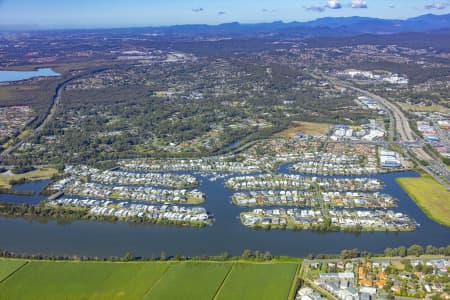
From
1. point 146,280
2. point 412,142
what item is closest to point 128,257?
point 146,280

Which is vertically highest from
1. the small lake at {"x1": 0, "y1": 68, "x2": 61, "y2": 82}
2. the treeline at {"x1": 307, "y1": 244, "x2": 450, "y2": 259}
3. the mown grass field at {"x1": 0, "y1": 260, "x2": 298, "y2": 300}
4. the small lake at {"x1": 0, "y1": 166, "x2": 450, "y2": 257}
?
the small lake at {"x1": 0, "y1": 68, "x2": 61, "y2": 82}

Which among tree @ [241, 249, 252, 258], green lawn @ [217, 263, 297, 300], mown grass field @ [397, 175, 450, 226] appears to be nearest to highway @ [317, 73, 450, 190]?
mown grass field @ [397, 175, 450, 226]

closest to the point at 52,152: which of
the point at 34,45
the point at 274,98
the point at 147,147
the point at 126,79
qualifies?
the point at 147,147

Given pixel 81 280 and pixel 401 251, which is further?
pixel 401 251

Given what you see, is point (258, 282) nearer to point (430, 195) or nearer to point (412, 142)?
point (430, 195)

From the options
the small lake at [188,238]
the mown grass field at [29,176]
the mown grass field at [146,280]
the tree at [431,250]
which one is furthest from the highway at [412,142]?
the mown grass field at [29,176]

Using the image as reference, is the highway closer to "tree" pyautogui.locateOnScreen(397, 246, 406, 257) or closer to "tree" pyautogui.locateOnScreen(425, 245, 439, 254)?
"tree" pyautogui.locateOnScreen(425, 245, 439, 254)
